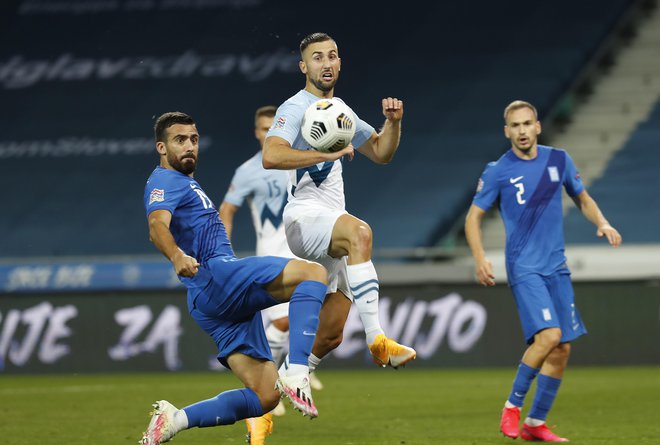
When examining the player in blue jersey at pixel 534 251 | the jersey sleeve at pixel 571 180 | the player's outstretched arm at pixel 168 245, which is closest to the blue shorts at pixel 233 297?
the player's outstretched arm at pixel 168 245

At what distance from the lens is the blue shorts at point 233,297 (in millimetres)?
5609

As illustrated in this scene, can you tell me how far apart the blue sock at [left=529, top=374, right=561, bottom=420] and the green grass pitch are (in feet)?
0.78

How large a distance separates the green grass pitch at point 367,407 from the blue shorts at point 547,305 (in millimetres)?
665

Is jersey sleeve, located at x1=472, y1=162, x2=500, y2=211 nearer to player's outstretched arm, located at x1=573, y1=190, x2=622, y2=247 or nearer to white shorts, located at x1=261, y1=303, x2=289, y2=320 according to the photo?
player's outstretched arm, located at x1=573, y1=190, x2=622, y2=247

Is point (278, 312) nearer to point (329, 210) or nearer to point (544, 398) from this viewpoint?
point (544, 398)

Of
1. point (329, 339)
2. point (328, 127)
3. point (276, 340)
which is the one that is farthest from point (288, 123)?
point (276, 340)

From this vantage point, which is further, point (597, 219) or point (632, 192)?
point (632, 192)

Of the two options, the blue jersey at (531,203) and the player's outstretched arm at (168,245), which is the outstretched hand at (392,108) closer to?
the blue jersey at (531,203)

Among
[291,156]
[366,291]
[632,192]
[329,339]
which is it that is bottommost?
[329,339]

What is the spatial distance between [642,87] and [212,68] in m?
6.36

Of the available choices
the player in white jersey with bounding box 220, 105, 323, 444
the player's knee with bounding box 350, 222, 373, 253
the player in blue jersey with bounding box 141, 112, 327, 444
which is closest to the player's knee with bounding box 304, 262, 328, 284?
the player in blue jersey with bounding box 141, 112, 327, 444

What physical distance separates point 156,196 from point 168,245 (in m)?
0.32

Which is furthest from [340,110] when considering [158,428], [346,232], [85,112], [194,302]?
[85,112]

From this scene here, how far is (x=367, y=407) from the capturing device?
942 cm
